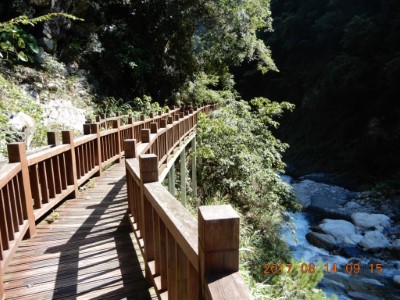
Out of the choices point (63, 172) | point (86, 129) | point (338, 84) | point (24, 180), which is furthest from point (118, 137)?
point (338, 84)

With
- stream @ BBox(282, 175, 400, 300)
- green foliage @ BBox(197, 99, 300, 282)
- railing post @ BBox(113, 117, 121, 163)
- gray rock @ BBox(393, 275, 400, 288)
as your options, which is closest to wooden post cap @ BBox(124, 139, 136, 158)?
railing post @ BBox(113, 117, 121, 163)

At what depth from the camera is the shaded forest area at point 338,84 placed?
1814cm

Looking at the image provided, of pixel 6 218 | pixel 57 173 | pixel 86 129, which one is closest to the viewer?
pixel 6 218

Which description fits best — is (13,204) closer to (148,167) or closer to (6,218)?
(6,218)

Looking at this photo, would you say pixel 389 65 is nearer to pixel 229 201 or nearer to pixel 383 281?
pixel 383 281

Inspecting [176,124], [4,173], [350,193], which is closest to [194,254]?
[4,173]

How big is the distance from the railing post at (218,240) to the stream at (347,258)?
7.93 metres

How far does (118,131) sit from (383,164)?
1654 cm

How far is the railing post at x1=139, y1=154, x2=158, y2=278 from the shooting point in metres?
2.20

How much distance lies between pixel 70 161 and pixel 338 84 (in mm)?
21456

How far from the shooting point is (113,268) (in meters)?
2.60

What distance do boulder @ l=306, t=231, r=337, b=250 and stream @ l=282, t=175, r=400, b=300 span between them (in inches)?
5.1

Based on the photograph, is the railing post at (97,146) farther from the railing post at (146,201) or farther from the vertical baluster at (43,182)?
the railing post at (146,201)

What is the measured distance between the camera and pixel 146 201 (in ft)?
7.53
